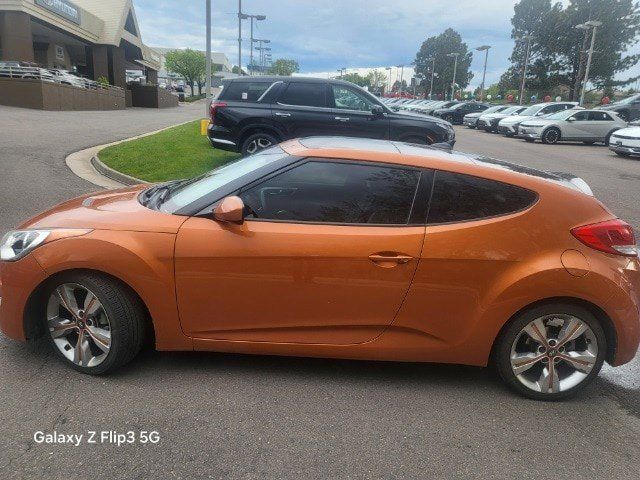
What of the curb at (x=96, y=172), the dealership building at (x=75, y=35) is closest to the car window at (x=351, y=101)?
the curb at (x=96, y=172)

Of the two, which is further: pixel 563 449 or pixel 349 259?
pixel 349 259

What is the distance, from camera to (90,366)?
3.25m

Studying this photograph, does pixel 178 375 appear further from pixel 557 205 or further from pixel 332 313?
pixel 557 205

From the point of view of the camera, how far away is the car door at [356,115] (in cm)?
1076

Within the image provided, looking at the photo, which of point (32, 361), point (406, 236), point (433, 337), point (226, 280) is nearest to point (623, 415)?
point (433, 337)

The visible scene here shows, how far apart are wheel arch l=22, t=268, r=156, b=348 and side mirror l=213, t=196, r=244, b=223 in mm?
693

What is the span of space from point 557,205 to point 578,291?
528 mm

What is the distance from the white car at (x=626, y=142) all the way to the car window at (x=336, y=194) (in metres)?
18.0

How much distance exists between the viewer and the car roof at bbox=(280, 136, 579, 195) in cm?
327

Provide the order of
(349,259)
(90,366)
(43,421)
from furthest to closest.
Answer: (90,366) → (349,259) → (43,421)

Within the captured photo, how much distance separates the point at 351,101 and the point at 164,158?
438cm

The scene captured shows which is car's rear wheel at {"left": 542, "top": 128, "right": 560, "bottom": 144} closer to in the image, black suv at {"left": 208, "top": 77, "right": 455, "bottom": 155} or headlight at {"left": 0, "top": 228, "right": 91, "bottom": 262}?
black suv at {"left": 208, "top": 77, "right": 455, "bottom": 155}

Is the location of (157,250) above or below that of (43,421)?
above

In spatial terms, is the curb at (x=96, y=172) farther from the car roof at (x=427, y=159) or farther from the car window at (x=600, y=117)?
the car window at (x=600, y=117)
